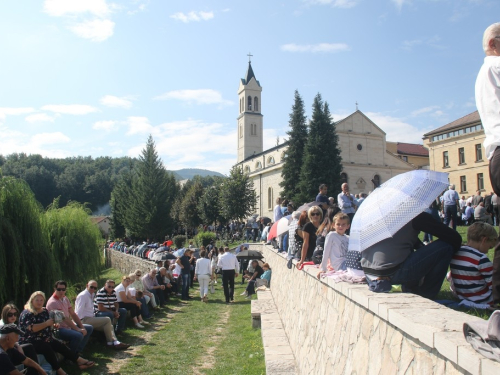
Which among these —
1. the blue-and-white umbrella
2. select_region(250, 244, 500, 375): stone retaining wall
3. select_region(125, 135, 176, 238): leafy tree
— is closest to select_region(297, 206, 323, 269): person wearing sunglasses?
select_region(250, 244, 500, 375): stone retaining wall

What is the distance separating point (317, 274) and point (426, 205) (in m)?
2.08

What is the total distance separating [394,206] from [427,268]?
0.66 metres

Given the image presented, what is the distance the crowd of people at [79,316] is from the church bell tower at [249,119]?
67.1 meters

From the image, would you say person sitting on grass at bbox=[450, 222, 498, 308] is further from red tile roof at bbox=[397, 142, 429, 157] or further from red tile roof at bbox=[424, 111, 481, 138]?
red tile roof at bbox=[397, 142, 429, 157]

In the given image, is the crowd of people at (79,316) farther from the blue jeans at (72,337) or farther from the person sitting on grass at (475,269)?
the person sitting on grass at (475,269)

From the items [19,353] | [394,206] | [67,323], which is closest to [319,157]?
[67,323]

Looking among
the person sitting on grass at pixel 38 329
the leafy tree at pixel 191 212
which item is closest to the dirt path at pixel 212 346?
the person sitting on grass at pixel 38 329

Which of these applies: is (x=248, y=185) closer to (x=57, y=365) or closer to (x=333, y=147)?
(x=333, y=147)

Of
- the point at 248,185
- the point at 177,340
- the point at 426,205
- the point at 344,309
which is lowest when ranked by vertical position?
the point at 177,340

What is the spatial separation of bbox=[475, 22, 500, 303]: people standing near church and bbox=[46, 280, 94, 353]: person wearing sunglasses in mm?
7828

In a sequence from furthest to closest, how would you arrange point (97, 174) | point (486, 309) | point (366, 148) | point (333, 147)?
point (97, 174) → point (366, 148) → point (333, 147) → point (486, 309)

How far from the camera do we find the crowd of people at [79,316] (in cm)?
673

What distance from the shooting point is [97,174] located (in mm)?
109250

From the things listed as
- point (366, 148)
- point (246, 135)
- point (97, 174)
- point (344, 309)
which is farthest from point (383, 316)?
point (97, 174)
